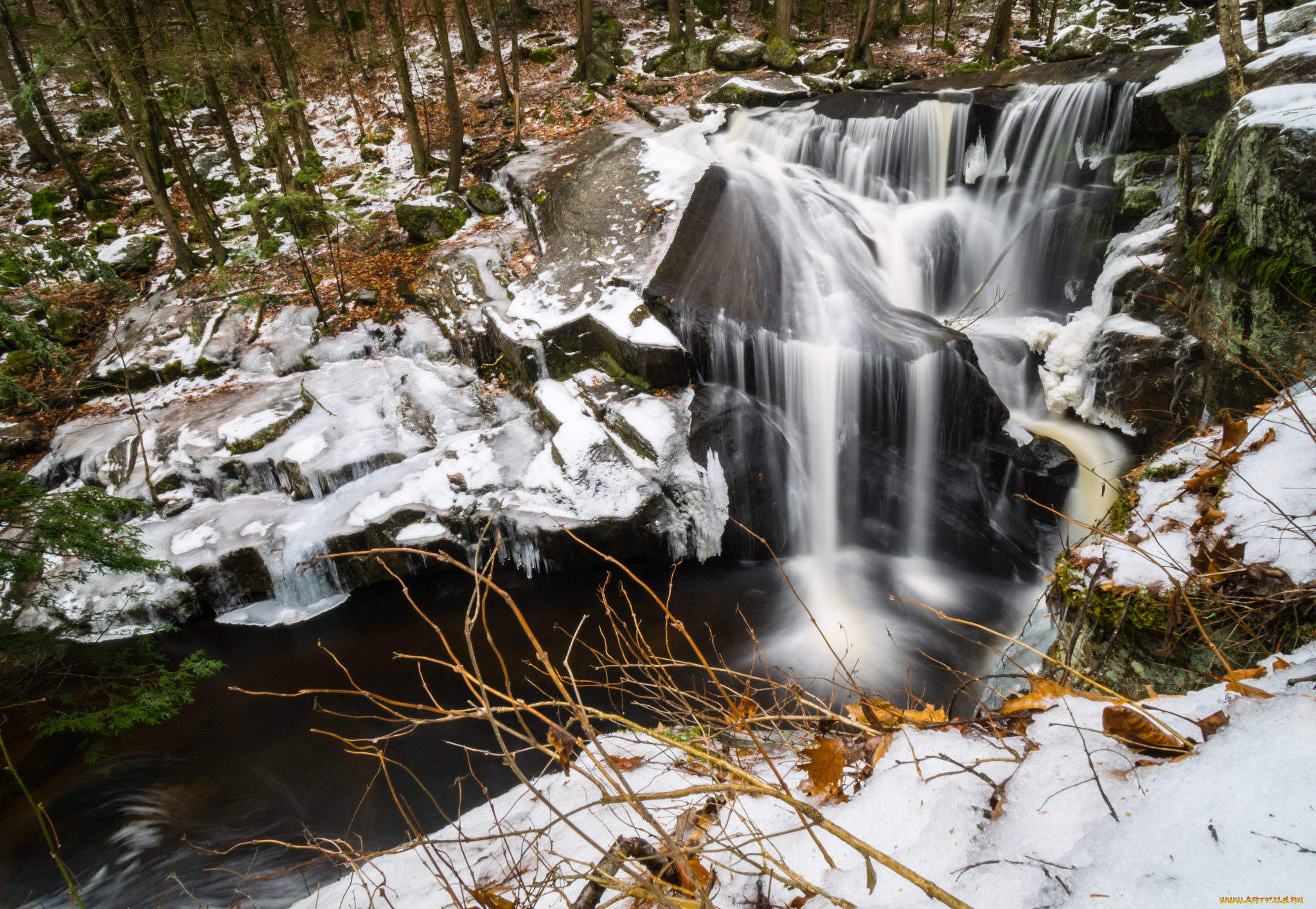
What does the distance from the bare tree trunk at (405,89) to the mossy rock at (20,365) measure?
7546 mm

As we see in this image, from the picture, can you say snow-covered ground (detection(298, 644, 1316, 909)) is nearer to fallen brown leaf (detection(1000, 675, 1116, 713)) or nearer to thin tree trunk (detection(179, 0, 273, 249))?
fallen brown leaf (detection(1000, 675, 1116, 713))

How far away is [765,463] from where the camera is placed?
6.46 meters

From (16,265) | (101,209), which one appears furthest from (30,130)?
(16,265)

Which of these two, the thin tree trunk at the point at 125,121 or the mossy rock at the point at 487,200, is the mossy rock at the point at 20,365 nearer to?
the thin tree trunk at the point at 125,121

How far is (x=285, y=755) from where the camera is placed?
4.97m

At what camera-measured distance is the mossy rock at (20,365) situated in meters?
8.68

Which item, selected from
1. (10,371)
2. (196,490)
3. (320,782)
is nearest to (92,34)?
(10,371)

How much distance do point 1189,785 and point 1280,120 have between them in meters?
5.67

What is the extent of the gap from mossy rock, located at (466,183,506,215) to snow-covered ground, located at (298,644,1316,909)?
36.0 feet

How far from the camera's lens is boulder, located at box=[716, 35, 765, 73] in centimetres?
1341

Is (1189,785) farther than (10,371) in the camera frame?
No

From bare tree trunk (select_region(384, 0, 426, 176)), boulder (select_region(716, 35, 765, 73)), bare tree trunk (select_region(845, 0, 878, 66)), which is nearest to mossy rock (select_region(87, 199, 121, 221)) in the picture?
bare tree trunk (select_region(384, 0, 426, 176))

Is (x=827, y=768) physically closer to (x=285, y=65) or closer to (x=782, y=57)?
(x=285, y=65)

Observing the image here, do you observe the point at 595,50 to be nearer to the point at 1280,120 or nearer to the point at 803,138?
the point at 803,138
